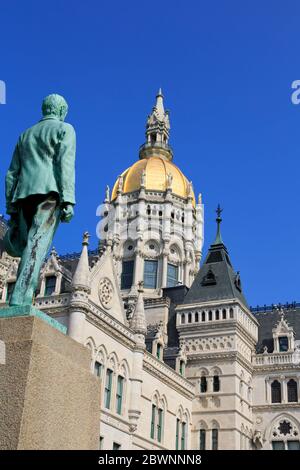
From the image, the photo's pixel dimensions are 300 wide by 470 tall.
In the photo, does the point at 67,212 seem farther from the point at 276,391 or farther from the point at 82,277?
the point at 276,391

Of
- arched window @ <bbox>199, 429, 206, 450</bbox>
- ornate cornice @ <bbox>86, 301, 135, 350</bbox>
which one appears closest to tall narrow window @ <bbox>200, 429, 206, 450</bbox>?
arched window @ <bbox>199, 429, 206, 450</bbox>

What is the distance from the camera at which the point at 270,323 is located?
5609 cm

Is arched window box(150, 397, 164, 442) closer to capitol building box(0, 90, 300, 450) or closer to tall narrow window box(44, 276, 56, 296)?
capitol building box(0, 90, 300, 450)

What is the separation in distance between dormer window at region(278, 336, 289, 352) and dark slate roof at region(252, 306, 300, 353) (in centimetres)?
92

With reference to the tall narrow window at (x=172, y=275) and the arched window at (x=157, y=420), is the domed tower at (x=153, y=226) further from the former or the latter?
the arched window at (x=157, y=420)

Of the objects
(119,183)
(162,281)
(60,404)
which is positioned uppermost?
(119,183)

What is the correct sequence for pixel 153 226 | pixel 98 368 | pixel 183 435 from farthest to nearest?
pixel 153 226 < pixel 183 435 < pixel 98 368

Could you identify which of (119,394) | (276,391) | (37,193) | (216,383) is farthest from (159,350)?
(37,193)

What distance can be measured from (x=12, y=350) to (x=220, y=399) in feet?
132

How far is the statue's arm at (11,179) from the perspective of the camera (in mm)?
10758

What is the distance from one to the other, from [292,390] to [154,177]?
101ft

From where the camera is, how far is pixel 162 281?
6500 cm
